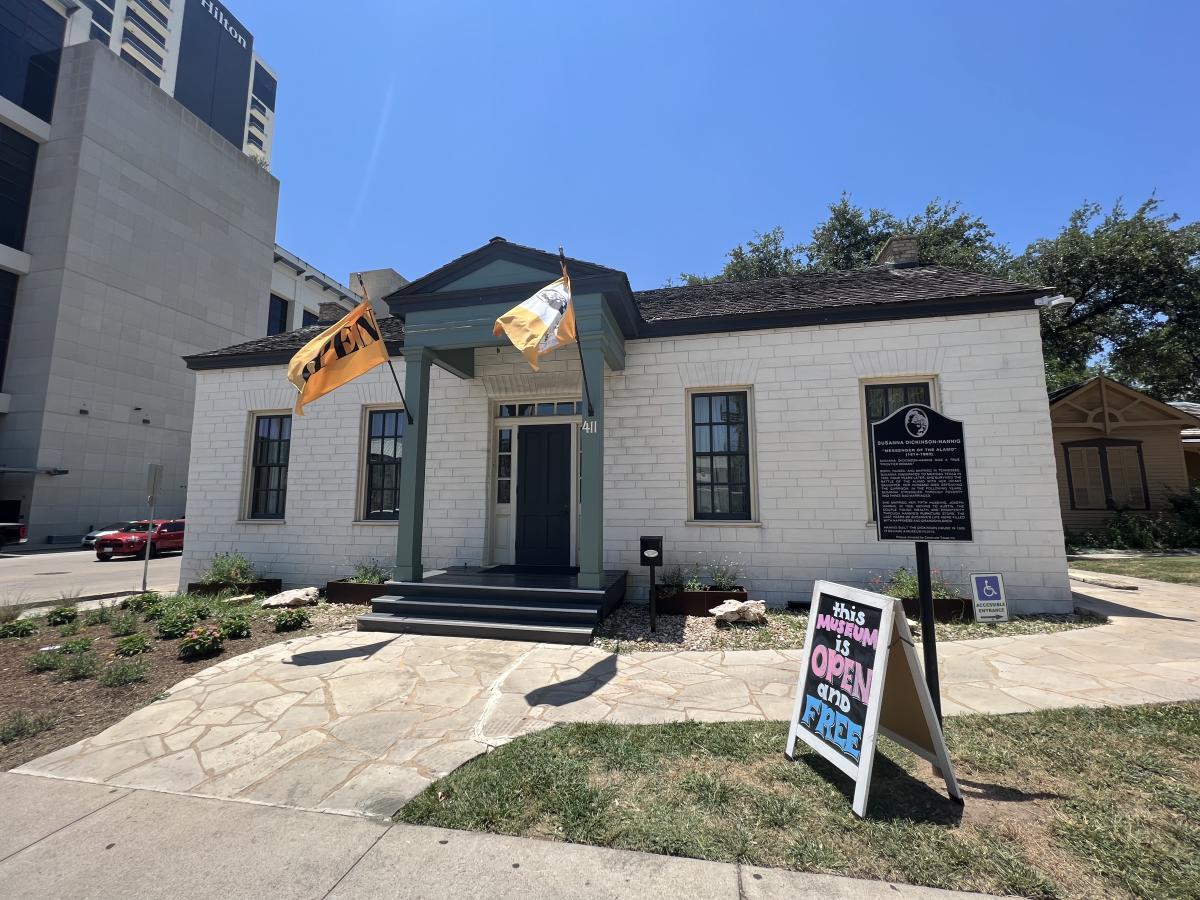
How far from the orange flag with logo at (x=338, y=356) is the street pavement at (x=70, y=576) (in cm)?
580

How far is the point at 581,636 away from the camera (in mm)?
6086

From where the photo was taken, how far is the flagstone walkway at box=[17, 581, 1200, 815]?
338cm

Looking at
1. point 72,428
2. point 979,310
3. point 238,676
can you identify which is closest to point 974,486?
point 979,310

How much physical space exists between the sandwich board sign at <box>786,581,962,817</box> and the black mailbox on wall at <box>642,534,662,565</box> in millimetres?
3206

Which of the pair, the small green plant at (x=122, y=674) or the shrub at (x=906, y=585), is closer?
the small green plant at (x=122, y=674)

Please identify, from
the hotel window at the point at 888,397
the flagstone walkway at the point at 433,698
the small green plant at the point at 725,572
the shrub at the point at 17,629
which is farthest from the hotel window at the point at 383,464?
the hotel window at the point at 888,397

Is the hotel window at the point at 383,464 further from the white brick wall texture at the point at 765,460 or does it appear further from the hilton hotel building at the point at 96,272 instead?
the hilton hotel building at the point at 96,272

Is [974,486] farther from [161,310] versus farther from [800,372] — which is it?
[161,310]

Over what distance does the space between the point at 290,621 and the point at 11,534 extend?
2395cm

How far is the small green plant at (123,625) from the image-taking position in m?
6.70

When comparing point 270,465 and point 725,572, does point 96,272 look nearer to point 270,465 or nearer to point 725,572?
point 270,465

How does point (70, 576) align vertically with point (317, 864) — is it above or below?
below

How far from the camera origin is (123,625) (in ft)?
22.5

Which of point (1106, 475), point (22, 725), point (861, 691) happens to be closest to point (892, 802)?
point (861, 691)
